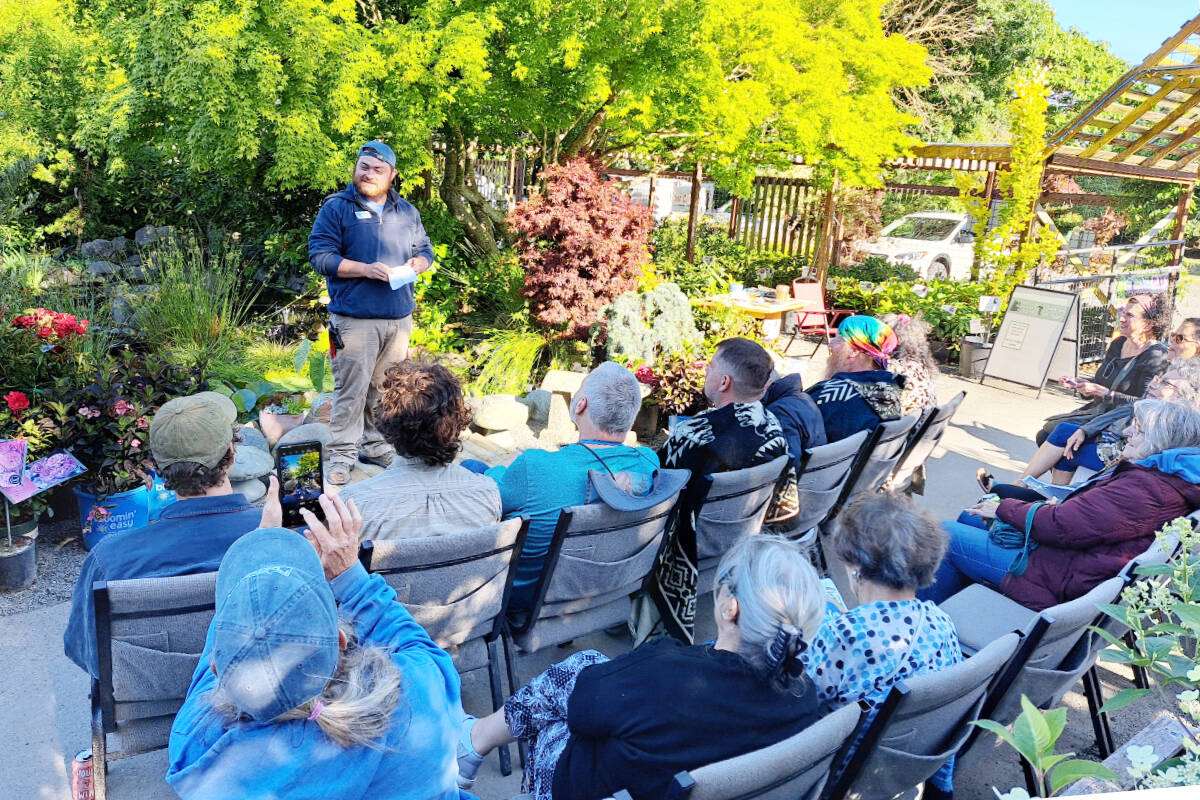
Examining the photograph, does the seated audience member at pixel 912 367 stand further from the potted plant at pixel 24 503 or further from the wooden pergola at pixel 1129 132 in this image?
the wooden pergola at pixel 1129 132

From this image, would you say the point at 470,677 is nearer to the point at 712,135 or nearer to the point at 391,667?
the point at 391,667

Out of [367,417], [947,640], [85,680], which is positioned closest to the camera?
[947,640]

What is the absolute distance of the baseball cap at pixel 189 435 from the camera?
236 centimetres

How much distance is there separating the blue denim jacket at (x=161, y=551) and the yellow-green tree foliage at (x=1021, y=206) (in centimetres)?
929

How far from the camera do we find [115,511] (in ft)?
12.9

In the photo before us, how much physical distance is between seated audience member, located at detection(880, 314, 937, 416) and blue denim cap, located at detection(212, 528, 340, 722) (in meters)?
3.83

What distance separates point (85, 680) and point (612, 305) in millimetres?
4547

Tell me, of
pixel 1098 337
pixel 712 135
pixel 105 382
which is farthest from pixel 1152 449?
pixel 1098 337

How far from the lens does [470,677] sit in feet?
11.0

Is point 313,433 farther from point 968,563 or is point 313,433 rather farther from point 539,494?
point 968,563

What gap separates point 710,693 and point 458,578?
3.21ft

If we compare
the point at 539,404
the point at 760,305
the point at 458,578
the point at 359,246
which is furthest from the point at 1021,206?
the point at 458,578

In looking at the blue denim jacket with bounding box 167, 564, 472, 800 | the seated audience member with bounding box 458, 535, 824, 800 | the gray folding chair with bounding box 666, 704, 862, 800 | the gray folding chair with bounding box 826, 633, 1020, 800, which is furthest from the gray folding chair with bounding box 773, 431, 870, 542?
the blue denim jacket with bounding box 167, 564, 472, 800

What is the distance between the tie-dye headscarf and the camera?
4.45m
